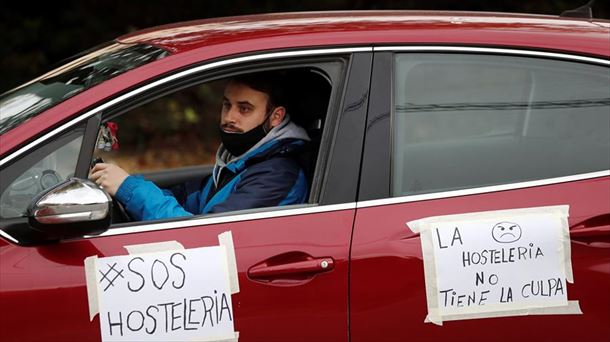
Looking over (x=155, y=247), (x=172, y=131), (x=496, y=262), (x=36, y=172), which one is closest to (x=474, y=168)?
(x=496, y=262)

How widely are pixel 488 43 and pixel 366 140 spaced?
51 cm

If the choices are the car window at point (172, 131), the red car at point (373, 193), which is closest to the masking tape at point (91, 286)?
Answer: the red car at point (373, 193)

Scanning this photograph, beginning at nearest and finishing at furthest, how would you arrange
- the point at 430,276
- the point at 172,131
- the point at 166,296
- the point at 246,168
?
the point at 166,296 < the point at 430,276 < the point at 246,168 < the point at 172,131

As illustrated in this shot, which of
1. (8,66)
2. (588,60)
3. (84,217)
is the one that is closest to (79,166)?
(84,217)

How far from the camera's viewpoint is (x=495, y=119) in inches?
142

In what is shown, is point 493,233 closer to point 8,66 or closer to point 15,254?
point 15,254

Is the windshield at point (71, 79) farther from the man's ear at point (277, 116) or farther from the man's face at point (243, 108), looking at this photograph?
the man's ear at point (277, 116)

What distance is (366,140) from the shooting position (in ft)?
11.2

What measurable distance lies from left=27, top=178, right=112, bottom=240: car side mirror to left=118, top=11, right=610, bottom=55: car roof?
0.58 metres

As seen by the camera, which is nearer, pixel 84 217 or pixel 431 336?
pixel 84 217

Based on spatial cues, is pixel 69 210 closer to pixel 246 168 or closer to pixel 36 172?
pixel 36 172

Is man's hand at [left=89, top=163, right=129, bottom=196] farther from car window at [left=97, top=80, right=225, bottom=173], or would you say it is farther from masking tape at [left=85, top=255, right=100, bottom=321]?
car window at [left=97, top=80, right=225, bottom=173]

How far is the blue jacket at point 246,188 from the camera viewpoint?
357 centimetres

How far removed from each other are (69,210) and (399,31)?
1.19m
